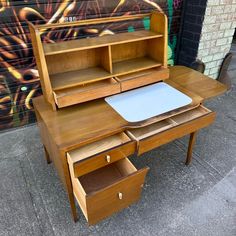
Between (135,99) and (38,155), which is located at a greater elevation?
(135,99)

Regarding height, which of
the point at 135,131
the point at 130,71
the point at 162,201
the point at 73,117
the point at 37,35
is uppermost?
the point at 37,35

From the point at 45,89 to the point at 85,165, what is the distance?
27.5 inches

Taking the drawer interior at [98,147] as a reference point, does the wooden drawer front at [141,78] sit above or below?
above

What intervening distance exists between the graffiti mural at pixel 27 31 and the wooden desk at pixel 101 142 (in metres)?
1.02

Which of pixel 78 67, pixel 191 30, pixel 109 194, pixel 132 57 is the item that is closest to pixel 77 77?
pixel 78 67

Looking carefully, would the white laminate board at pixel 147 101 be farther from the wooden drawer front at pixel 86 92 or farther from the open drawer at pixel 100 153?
the open drawer at pixel 100 153

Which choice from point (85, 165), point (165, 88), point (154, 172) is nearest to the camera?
point (85, 165)

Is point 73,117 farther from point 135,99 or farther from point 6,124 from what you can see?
point 6,124

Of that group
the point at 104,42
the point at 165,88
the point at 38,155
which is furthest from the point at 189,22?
the point at 38,155

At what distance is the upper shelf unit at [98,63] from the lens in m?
1.87

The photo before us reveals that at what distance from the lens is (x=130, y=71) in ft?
7.00

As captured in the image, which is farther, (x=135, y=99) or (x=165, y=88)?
(x=165, y=88)

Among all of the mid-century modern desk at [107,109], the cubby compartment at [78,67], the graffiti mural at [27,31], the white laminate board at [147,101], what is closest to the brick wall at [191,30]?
the graffiti mural at [27,31]

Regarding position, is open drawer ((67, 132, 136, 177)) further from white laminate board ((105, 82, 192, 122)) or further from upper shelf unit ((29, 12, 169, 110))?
upper shelf unit ((29, 12, 169, 110))
